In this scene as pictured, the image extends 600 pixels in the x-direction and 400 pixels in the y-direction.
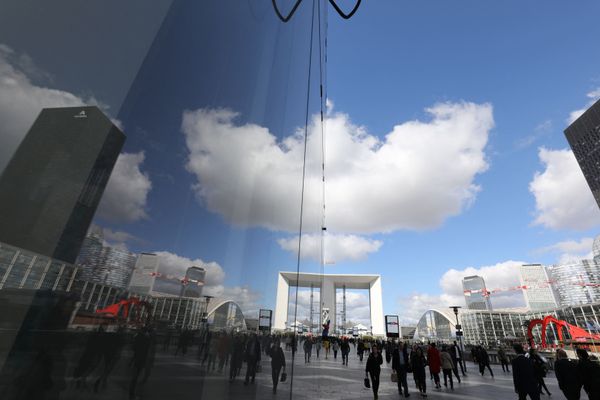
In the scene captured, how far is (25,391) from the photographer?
1.94 feet

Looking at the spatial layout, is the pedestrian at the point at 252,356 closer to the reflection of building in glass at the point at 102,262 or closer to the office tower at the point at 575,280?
the reflection of building in glass at the point at 102,262

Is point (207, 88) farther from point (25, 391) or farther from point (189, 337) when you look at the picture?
point (25, 391)

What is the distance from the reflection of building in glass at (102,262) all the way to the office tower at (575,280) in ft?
443

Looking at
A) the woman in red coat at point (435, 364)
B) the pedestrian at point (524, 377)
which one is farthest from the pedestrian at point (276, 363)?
the woman in red coat at point (435, 364)

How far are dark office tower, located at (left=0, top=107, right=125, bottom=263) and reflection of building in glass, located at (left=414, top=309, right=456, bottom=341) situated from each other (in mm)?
103567

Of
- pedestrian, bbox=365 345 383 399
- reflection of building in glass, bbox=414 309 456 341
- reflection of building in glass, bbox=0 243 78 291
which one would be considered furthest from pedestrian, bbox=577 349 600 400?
reflection of building in glass, bbox=414 309 456 341

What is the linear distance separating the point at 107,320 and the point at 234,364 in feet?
4.24

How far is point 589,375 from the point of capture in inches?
192

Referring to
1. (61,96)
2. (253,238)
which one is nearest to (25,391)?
(61,96)

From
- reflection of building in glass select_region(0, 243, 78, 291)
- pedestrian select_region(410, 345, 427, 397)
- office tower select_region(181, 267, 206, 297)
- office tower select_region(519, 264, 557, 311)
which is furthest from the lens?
office tower select_region(519, 264, 557, 311)

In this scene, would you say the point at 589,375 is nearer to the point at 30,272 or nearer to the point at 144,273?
the point at 144,273

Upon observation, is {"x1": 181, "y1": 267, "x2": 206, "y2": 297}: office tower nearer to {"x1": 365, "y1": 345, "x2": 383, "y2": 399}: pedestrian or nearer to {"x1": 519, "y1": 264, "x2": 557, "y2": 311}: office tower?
{"x1": 365, "y1": 345, "x2": 383, "y2": 399}: pedestrian

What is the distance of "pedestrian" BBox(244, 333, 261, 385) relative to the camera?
6.84ft

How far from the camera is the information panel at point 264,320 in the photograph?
2.61 meters
